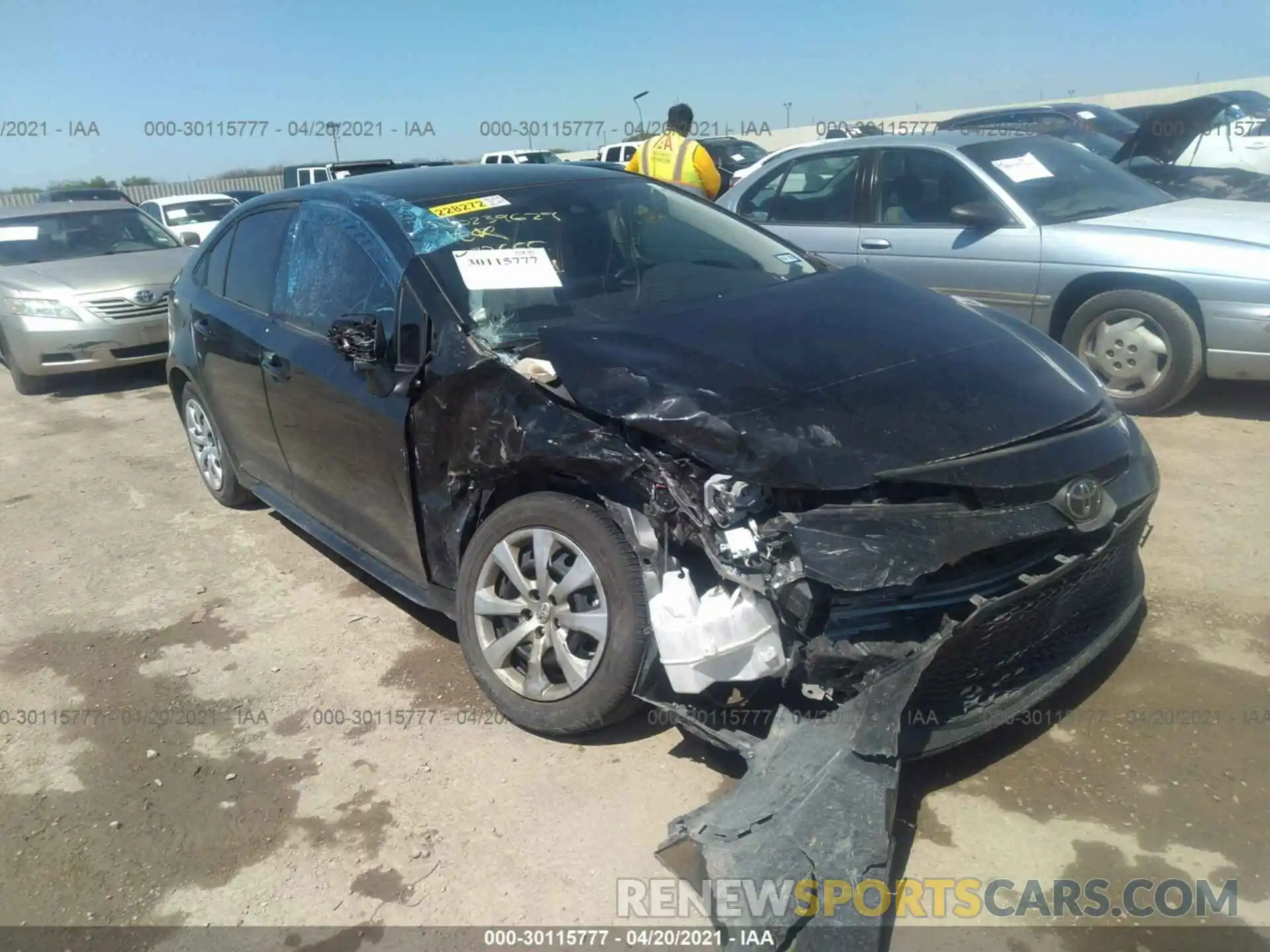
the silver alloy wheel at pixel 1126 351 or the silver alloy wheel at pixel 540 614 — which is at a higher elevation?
the silver alloy wheel at pixel 1126 351

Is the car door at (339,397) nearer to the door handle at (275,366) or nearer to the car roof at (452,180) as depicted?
the door handle at (275,366)

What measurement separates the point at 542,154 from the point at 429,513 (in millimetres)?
22754

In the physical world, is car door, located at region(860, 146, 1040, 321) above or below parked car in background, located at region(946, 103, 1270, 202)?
below

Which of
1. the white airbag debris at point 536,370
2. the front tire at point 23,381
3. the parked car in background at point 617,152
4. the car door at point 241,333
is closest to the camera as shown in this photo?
the white airbag debris at point 536,370

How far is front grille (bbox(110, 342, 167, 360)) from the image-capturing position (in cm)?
831

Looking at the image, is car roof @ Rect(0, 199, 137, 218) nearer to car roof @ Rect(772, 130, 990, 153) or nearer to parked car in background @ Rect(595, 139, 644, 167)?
car roof @ Rect(772, 130, 990, 153)

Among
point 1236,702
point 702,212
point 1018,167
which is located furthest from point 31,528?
point 1018,167

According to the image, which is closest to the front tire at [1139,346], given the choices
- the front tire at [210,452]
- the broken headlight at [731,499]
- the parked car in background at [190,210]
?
the broken headlight at [731,499]

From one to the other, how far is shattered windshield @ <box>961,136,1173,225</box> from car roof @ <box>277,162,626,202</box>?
9.83ft

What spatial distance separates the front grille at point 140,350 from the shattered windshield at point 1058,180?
6.78 m

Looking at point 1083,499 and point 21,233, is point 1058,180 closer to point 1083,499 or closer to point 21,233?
point 1083,499

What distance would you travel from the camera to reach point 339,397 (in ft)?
11.7

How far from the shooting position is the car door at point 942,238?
19.3ft

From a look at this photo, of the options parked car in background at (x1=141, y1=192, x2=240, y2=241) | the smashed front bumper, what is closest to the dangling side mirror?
the smashed front bumper
